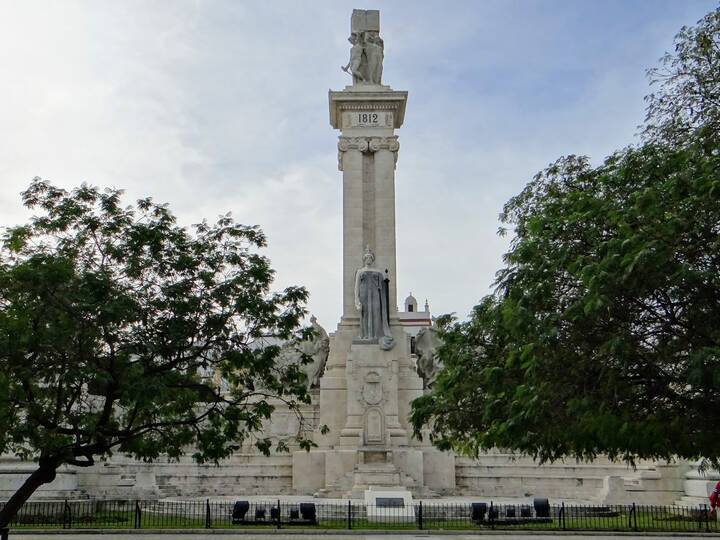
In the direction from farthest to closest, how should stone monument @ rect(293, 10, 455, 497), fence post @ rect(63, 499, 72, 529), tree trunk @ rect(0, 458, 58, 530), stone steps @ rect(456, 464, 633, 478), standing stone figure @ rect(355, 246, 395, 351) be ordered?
standing stone figure @ rect(355, 246, 395, 351) → stone monument @ rect(293, 10, 455, 497) → stone steps @ rect(456, 464, 633, 478) → fence post @ rect(63, 499, 72, 529) → tree trunk @ rect(0, 458, 58, 530)

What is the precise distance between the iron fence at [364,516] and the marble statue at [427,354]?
904 cm

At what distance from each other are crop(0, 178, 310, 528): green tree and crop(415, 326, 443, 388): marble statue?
53.8 feet

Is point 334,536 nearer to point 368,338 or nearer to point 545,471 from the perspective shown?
point 545,471

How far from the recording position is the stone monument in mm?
27938

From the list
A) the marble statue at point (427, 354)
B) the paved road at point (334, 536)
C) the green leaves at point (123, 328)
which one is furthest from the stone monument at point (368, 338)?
the green leaves at point (123, 328)

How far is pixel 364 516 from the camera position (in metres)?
21.5

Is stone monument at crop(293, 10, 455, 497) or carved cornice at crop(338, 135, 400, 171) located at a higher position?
carved cornice at crop(338, 135, 400, 171)

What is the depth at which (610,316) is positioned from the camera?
11.5m

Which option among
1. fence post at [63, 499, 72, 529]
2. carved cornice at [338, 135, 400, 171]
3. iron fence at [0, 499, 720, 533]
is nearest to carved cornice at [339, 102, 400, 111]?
carved cornice at [338, 135, 400, 171]

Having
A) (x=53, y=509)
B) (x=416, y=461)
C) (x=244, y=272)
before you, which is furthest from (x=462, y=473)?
(x=244, y=272)

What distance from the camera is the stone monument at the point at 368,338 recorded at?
27938 millimetres

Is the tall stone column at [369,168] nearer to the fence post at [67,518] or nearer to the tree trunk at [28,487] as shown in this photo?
the fence post at [67,518]

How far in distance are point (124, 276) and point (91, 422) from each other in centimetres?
277

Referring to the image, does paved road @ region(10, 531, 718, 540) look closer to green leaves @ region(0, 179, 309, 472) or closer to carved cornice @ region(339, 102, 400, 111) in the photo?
green leaves @ region(0, 179, 309, 472)
